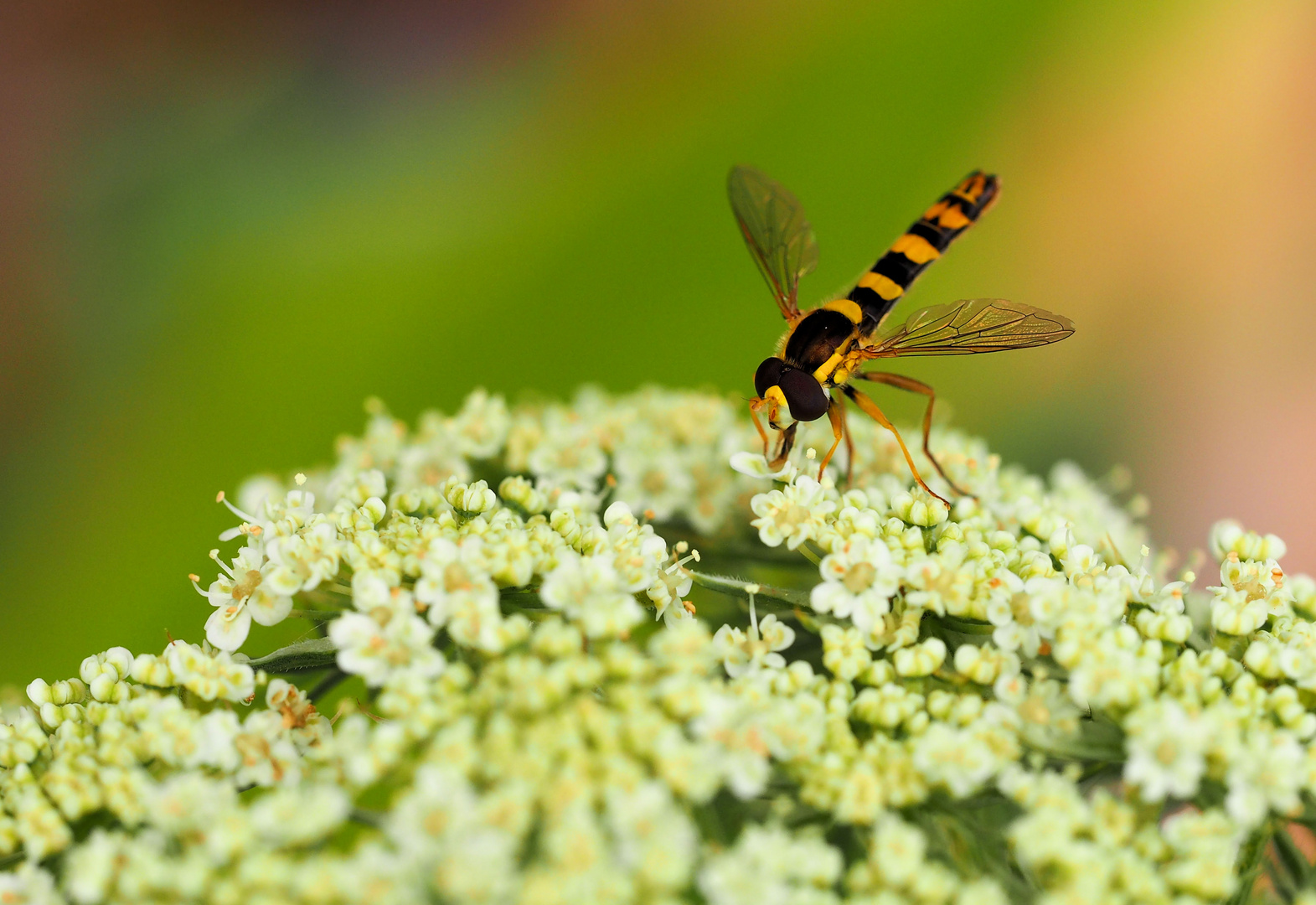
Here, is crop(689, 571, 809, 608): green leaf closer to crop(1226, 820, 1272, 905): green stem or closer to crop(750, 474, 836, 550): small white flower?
crop(750, 474, 836, 550): small white flower

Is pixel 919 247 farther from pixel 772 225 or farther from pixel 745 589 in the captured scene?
pixel 745 589

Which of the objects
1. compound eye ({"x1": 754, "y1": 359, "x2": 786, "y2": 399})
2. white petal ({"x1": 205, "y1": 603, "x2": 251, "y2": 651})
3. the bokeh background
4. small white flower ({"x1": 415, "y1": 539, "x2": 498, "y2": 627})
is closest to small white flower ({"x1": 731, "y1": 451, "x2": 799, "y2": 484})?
compound eye ({"x1": 754, "y1": 359, "x2": 786, "y2": 399})

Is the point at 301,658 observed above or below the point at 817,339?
below

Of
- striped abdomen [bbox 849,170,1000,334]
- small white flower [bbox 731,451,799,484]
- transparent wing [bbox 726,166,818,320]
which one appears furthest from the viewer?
transparent wing [bbox 726,166,818,320]

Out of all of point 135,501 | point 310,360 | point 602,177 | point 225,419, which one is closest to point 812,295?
point 602,177

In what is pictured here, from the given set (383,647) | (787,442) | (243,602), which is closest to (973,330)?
(787,442)

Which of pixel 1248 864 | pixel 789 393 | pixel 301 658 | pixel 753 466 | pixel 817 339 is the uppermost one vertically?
pixel 817 339

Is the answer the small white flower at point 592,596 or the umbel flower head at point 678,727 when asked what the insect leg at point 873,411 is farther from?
the small white flower at point 592,596

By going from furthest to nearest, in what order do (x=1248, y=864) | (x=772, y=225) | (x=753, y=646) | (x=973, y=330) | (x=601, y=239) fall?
(x=601, y=239) → (x=772, y=225) → (x=973, y=330) → (x=753, y=646) → (x=1248, y=864)
